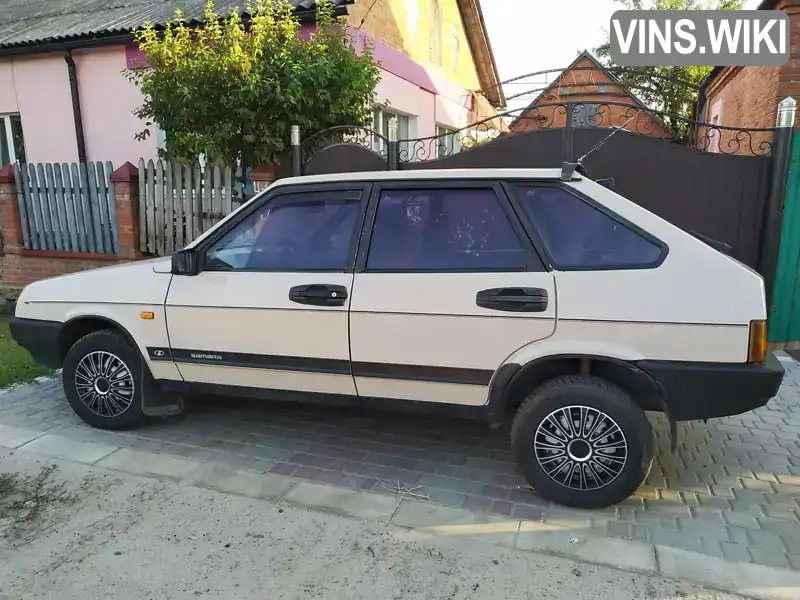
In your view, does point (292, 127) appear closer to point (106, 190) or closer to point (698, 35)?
point (106, 190)

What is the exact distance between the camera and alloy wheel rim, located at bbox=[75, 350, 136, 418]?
407cm

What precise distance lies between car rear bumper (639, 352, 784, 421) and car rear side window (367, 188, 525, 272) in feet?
3.06

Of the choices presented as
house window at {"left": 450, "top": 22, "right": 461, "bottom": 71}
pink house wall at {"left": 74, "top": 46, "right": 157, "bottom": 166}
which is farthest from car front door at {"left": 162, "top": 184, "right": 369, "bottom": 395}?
house window at {"left": 450, "top": 22, "right": 461, "bottom": 71}

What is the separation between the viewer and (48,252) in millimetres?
8352

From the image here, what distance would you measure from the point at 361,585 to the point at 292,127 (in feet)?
16.5

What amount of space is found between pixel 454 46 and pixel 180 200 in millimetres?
10219

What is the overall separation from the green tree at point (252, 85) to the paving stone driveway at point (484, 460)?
311 cm

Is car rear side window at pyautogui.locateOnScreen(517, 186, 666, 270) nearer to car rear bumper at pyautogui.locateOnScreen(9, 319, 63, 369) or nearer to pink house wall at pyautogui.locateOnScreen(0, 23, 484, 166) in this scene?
car rear bumper at pyautogui.locateOnScreen(9, 319, 63, 369)

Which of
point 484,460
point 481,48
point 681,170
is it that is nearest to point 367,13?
point 681,170

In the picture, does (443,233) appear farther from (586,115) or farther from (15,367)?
(15,367)

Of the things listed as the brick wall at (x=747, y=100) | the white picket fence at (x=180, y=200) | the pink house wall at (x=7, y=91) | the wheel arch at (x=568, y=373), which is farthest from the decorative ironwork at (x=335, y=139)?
the pink house wall at (x=7, y=91)

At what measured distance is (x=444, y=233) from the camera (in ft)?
11.1

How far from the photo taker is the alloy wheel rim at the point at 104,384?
4.07 meters

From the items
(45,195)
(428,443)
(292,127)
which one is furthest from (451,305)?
(45,195)
